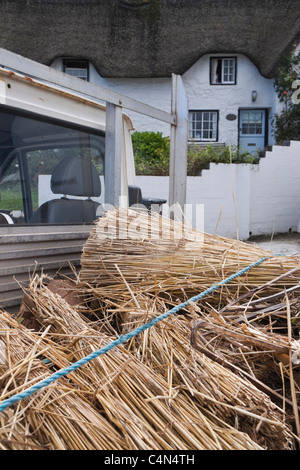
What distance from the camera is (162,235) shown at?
2572mm

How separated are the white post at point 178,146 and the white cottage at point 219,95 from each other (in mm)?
11440

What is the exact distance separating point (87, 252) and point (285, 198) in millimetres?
11516

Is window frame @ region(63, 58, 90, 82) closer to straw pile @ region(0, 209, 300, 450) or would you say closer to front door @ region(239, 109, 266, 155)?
front door @ region(239, 109, 266, 155)

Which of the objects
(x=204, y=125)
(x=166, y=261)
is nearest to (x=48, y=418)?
(x=166, y=261)

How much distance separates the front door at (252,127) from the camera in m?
16.2

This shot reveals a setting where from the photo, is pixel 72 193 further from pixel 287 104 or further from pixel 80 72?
pixel 80 72

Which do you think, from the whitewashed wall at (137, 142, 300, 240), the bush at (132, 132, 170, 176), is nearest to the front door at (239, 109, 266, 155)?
the whitewashed wall at (137, 142, 300, 240)

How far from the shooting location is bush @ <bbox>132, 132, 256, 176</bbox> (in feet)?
38.4

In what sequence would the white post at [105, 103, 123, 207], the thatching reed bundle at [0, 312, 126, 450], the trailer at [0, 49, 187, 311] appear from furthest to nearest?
the white post at [105, 103, 123, 207] < the trailer at [0, 49, 187, 311] < the thatching reed bundle at [0, 312, 126, 450]

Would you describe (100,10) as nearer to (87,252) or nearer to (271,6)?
(271,6)

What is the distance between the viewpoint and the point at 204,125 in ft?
53.2

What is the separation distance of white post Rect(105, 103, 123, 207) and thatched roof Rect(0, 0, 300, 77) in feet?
43.2

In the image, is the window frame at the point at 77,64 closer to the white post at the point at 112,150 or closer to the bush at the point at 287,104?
the bush at the point at 287,104

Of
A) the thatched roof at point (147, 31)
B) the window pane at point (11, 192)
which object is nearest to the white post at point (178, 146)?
the window pane at point (11, 192)
